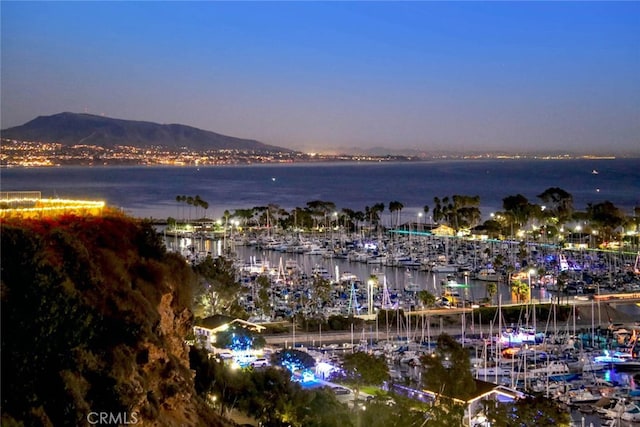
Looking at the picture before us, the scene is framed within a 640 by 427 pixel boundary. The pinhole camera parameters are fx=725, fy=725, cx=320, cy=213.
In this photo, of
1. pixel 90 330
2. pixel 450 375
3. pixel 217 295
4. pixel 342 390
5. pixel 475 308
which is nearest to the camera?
pixel 90 330

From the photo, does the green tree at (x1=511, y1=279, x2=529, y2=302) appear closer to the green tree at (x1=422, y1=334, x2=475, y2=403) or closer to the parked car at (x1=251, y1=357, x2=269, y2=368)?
the parked car at (x1=251, y1=357, x2=269, y2=368)

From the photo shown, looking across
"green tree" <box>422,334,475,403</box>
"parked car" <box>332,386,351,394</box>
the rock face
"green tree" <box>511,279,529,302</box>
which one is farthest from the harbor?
the rock face

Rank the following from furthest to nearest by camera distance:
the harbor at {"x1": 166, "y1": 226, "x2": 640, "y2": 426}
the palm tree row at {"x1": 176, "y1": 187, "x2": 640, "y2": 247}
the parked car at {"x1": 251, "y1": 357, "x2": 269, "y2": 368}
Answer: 1. the palm tree row at {"x1": 176, "y1": 187, "x2": 640, "y2": 247}
2. the harbor at {"x1": 166, "y1": 226, "x2": 640, "y2": 426}
3. the parked car at {"x1": 251, "y1": 357, "x2": 269, "y2": 368}

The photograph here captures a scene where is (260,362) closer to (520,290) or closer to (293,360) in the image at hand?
(293,360)

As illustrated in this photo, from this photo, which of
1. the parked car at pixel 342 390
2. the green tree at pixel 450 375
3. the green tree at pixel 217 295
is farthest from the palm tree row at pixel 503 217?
the green tree at pixel 450 375

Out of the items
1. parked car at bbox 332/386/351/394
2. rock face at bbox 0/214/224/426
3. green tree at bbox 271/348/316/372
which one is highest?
rock face at bbox 0/214/224/426

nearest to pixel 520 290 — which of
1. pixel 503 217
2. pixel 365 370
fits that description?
pixel 365 370

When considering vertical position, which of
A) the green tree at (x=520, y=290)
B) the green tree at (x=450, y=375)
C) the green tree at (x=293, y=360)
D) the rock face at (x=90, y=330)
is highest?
the rock face at (x=90, y=330)

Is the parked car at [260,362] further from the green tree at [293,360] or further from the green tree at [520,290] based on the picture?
the green tree at [520,290]
